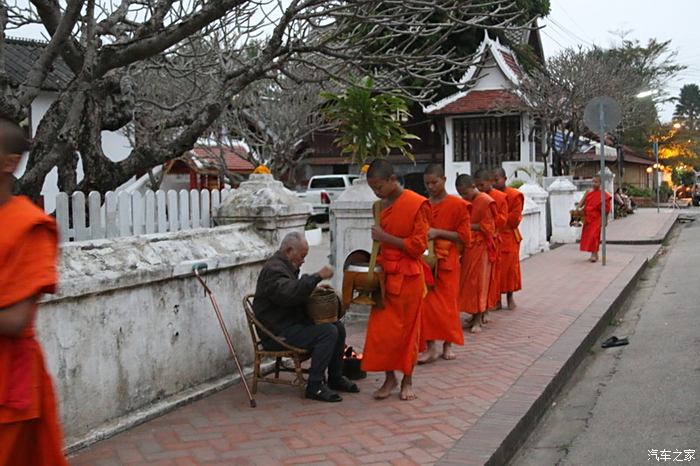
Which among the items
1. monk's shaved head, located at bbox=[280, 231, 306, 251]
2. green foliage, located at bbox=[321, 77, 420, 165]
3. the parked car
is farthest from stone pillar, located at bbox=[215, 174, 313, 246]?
the parked car

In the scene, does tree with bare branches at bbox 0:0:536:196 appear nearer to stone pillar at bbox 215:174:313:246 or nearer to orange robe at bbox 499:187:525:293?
stone pillar at bbox 215:174:313:246

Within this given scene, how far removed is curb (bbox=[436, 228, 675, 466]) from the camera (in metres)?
4.68

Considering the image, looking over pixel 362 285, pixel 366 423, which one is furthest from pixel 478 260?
pixel 366 423

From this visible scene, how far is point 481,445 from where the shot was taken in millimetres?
4746

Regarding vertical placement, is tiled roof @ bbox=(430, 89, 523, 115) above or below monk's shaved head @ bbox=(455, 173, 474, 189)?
above

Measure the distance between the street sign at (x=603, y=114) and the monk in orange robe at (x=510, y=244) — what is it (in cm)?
461

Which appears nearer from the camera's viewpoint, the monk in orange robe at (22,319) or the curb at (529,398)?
the monk in orange robe at (22,319)

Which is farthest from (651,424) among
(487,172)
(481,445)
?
(487,172)

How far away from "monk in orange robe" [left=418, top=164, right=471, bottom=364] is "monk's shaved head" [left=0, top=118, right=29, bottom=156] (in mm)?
4540

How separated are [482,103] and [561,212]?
7.67 m

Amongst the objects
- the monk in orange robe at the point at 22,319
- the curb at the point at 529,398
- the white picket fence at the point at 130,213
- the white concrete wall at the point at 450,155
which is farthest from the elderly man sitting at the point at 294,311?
the white concrete wall at the point at 450,155

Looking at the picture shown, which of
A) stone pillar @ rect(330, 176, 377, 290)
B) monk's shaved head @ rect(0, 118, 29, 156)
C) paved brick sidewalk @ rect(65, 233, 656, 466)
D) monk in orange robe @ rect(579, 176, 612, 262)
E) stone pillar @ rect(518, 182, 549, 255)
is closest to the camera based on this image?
monk's shaved head @ rect(0, 118, 29, 156)

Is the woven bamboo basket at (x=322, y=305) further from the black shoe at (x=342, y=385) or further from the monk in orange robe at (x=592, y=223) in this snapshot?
the monk in orange robe at (x=592, y=223)

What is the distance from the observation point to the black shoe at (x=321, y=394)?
18.9ft
